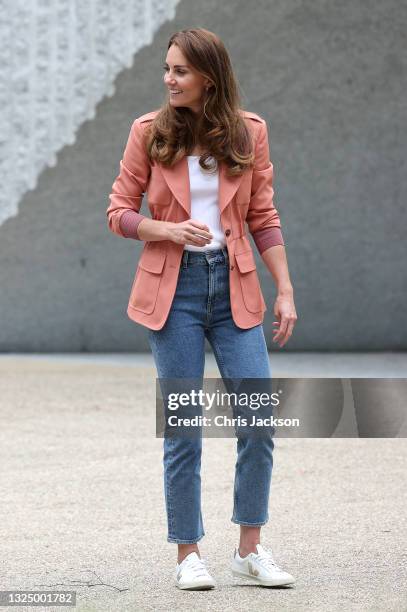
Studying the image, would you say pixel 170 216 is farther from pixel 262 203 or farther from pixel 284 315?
pixel 284 315

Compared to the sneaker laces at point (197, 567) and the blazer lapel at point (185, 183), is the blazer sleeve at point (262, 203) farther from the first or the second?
the sneaker laces at point (197, 567)

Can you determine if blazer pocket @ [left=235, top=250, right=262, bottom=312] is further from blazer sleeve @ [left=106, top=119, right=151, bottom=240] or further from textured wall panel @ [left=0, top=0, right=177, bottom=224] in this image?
textured wall panel @ [left=0, top=0, right=177, bottom=224]

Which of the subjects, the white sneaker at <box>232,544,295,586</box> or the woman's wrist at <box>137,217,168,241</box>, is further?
the white sneaker at <box>232,544,295,586</box>

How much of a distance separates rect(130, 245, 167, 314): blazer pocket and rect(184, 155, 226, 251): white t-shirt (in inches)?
3.3

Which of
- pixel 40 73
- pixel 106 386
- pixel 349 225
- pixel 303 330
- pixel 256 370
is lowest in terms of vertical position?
pixel 256 370

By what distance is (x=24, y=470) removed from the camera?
523 centimetres

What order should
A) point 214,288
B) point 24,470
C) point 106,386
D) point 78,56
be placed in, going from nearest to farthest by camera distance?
point 214,288 → point 24,470 → point 106,386 → point 78,56

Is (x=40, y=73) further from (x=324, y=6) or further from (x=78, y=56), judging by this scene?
(x=324, y=6)

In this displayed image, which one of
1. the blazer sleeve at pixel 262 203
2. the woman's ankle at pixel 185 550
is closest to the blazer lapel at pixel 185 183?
the blazer sleeve at pixel 262 203

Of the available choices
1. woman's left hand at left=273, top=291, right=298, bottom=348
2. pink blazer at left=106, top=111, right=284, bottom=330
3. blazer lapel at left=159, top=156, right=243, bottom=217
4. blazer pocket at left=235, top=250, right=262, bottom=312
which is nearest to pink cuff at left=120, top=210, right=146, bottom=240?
pink blazer at left=106, top=111, right=284, bottom=330

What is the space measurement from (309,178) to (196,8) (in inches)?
61.2

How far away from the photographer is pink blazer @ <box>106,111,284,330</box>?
327 centimetres

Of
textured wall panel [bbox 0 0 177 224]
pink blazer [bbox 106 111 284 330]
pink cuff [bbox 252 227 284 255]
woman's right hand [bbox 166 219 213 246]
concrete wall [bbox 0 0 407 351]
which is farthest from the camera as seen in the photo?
concrete wall [bbox 0 0 407 351]

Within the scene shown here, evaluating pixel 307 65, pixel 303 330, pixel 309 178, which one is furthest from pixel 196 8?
pixel 303 330
